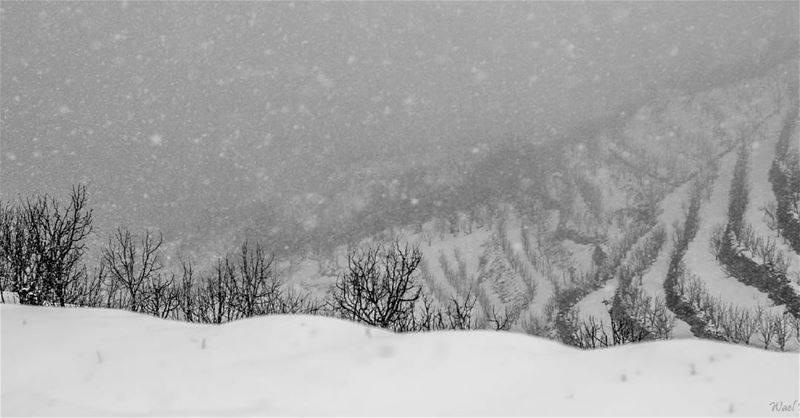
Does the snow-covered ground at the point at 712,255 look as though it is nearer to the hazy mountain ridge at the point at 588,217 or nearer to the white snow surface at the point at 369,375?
the hazy mountain ridge at the point at 588,217

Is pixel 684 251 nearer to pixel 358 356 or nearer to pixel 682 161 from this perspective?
pixel 682 161

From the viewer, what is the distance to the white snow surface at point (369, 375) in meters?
4.98

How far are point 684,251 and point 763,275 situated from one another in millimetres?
22905

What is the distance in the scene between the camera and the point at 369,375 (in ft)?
18.0

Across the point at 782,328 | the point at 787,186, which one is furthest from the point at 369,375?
the point at 787,186

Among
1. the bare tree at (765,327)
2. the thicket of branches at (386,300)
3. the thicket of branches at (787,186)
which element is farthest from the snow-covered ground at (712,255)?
the thicket of branches at (386,300)

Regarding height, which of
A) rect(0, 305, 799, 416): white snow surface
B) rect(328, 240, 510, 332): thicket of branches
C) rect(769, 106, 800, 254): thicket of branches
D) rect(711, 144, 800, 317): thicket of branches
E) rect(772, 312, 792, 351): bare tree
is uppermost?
rect(769, 106, 800, 254): thicket of branches

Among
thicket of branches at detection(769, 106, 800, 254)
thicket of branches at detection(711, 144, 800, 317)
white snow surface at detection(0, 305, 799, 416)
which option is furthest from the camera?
thicket of branches at detection(769, 106, 800, 254)

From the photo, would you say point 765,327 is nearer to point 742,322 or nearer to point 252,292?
point 742,322

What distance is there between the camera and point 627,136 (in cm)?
17188

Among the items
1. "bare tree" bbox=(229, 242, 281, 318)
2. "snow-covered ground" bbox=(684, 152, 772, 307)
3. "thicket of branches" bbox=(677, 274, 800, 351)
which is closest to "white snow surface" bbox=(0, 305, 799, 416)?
"bare tree" bbox=(229, 242, 281, 318)

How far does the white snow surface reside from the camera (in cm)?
498

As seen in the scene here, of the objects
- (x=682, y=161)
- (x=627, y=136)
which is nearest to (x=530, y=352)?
(x=682, y=161)

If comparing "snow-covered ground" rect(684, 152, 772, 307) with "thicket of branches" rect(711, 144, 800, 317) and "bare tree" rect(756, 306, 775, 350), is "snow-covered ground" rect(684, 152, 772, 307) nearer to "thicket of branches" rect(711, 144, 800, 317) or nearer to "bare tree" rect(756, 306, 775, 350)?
"thicket of branches" rect(711, 144, 800, 317)
